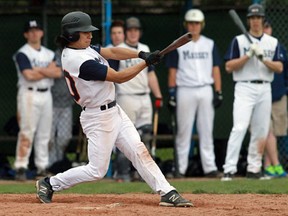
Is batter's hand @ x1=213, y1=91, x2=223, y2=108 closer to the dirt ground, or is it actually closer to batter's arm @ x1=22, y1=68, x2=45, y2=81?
batter's arm @ x1=22, y1=68, x2=45, y2=81

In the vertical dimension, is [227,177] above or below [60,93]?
below

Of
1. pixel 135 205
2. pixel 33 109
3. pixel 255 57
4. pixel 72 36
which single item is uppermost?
pixel 72 36

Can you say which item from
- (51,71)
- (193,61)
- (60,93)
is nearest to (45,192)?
(51,71)

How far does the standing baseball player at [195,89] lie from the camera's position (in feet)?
39.1

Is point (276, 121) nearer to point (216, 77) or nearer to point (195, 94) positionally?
point (216, 77)

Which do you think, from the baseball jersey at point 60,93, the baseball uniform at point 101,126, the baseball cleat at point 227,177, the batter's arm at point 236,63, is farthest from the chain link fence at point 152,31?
the baseball uniform at point 101,126

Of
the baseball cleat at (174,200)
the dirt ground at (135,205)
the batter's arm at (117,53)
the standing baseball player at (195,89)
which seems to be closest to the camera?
the dirt ground at (135,205)

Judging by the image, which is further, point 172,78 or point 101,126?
point 172,78

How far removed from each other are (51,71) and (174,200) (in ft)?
15.6

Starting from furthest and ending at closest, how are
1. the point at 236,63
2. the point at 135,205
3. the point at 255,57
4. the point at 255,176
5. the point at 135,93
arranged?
the point at 135,93 → the point at 255,176 → the point at 255,57 → the point at 236,63 → the point at 135,205

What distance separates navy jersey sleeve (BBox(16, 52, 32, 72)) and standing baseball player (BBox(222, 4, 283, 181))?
267 cm

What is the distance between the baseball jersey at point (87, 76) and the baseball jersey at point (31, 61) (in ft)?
13.3

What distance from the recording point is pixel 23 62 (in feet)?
38.7

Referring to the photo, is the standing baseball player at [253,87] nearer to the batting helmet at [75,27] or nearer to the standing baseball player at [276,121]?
the standing baseball player at [276,121]
